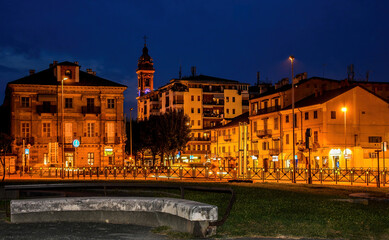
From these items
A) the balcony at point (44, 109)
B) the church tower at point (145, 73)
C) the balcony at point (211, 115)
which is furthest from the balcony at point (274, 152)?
the church tower at point (145, 73)

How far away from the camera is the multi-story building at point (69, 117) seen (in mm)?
69062

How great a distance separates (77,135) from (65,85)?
661cm

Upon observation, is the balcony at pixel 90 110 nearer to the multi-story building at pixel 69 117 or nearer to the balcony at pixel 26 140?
the multi-story building at pixel 69 117

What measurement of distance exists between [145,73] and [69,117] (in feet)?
300

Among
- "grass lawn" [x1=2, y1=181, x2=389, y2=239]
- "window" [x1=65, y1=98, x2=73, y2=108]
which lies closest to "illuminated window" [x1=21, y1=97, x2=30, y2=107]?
"window" [x1=65, y1=98, x2=73, y2=108]

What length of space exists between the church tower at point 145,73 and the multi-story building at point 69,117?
280ft

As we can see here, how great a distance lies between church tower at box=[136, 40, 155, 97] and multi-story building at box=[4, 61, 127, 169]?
85.4m

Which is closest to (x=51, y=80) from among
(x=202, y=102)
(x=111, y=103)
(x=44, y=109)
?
(x=44, y=109)

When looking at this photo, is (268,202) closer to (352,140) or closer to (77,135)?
(352,140)

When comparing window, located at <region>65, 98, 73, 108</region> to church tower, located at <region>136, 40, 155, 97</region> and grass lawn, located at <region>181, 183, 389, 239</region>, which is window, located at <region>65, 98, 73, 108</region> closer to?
grass lawn, located at <region>181, 183, 389, 239</region>

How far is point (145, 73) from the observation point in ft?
529

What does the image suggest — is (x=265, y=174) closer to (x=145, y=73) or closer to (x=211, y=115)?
(x=211, y=115)

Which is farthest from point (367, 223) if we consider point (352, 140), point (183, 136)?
point (183, 136)

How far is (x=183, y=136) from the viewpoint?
281 ft
